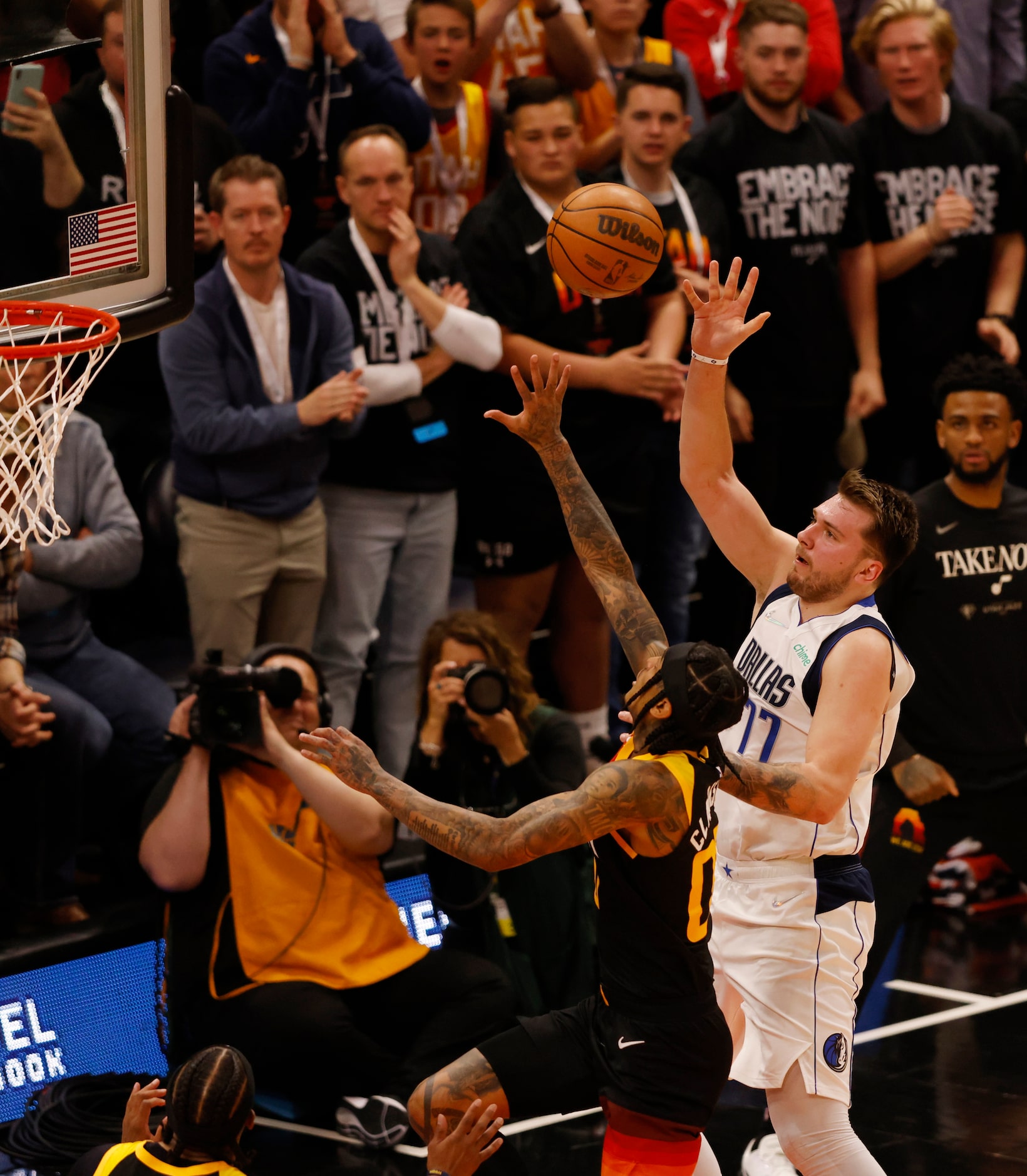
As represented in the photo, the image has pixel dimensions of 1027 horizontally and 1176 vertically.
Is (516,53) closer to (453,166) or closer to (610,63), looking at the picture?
(610,63)

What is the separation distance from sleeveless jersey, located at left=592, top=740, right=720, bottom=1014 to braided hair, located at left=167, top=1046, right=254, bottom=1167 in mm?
979

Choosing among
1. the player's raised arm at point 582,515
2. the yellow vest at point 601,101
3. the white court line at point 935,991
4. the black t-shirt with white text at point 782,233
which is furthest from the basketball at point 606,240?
the white court line at point 935,991

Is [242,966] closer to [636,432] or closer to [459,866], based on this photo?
[459,866]

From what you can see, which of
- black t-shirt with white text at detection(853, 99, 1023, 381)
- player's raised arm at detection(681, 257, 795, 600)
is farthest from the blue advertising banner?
black t-shirt with white text at detection(853, 99, 1023, 381)

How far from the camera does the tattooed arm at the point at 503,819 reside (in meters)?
3.62

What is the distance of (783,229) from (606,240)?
279cm

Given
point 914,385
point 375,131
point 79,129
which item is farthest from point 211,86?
point 914,385

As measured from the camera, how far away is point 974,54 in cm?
908

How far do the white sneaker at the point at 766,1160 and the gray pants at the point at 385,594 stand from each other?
2371 mm

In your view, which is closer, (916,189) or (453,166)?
(453,166)

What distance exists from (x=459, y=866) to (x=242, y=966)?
0.91 meters

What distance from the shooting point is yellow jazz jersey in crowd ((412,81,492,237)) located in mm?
7594

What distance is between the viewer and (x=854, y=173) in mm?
8086

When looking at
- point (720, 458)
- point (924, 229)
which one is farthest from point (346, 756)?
point (924, 229)
